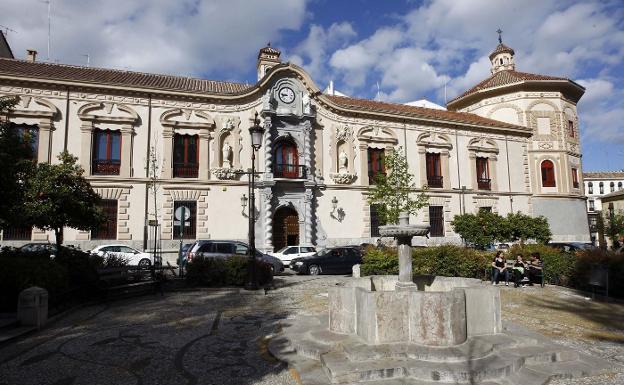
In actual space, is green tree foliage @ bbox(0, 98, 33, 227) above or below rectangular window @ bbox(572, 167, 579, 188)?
below

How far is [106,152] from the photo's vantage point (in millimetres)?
20328

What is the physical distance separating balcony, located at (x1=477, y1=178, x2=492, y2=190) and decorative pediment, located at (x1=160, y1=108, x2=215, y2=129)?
1863 centimetres

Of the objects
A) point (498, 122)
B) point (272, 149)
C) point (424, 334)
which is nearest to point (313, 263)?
point (272, 149)

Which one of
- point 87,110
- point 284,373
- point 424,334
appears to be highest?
point 87,110

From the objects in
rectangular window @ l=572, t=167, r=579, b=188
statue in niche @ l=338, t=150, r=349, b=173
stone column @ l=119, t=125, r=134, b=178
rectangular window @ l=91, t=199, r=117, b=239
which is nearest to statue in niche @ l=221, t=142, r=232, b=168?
stone column @ l=119, t=125, r=134, b=178

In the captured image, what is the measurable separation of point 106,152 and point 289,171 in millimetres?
9730

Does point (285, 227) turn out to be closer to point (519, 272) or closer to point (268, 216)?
point (268, 216)

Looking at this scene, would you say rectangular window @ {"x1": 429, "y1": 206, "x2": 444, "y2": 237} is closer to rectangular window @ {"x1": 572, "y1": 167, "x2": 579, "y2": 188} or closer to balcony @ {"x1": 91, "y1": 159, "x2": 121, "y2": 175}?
rectangular window @ {"x1": 572, "y1": 167, "x2": 579, "y2": 188}

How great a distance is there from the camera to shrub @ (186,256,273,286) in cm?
1220

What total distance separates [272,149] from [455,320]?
18.6 metres

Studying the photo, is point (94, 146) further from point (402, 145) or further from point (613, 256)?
point (613, 256)

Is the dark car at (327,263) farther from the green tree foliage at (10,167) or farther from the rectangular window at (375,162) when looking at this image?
the green tree foliage at (10,167)

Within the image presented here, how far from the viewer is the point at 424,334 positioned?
534 cm

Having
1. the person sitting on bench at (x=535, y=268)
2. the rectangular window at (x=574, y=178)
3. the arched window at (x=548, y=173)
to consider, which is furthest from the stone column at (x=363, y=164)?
the rectangular window at (x=574, y=178)
